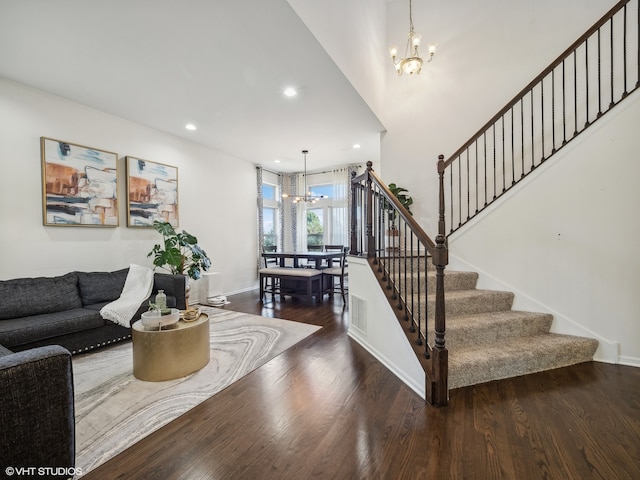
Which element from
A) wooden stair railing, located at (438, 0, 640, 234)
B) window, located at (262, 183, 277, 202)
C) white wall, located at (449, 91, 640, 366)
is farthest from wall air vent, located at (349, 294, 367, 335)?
window, located at (262, 183, 277, 202)

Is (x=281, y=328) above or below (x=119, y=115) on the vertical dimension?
below

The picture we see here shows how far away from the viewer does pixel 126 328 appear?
316 cm

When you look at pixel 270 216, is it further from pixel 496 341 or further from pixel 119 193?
pixel 496 341

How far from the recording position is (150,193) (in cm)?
442

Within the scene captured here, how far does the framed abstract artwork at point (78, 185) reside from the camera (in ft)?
10.9

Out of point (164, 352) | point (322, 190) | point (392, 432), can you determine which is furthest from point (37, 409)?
point (322, 190)

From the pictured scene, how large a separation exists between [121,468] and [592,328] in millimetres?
3760

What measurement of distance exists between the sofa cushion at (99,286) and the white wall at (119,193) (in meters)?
0.38

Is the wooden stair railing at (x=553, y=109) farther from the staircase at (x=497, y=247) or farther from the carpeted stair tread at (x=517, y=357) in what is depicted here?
the carpeted stair tread at (x=517, y=357)

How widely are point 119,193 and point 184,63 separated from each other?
2.24 meters

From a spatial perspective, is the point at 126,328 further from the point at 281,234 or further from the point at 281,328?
the point at 281,234

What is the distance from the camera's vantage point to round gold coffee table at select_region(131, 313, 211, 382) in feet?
7.43

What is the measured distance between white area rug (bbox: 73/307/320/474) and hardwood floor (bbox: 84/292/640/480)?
0.13 m

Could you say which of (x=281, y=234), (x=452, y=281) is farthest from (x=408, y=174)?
(x=281, y=234)
